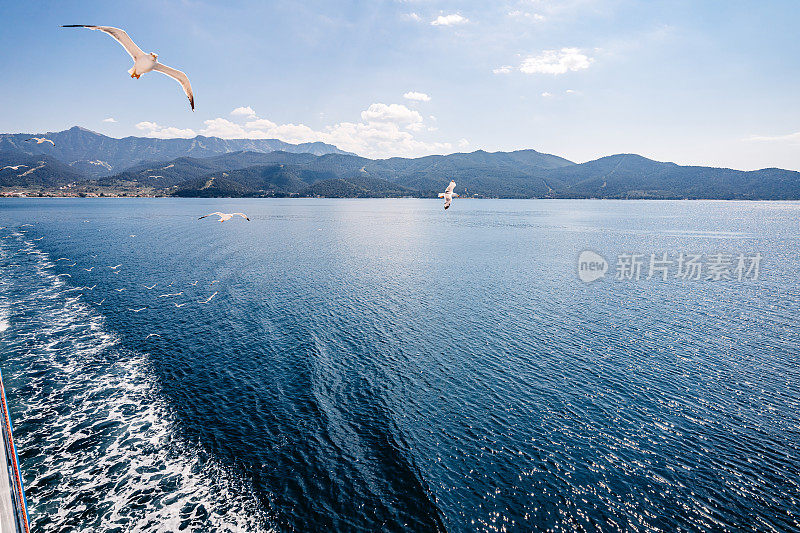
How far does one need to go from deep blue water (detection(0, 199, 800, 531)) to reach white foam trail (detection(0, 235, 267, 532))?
134 millimetres

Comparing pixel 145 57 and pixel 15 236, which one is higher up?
pixel 145 57

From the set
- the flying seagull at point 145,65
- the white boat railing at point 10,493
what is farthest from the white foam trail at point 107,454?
the flying seagull at point 145,65

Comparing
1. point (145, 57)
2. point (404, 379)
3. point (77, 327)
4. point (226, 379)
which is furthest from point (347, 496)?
point (77, 327)

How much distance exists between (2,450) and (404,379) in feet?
79.5

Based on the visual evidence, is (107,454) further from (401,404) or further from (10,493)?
(401,404)

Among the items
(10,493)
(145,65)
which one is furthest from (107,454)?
(145,65)

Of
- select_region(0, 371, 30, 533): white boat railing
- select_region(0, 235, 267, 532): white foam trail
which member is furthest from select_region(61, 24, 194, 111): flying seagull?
select_region(0, 235, 267, 532): white foam trail

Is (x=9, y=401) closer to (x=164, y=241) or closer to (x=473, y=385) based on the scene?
(x=473, y=385)

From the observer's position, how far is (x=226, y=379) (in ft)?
102

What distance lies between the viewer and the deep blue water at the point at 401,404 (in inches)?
766

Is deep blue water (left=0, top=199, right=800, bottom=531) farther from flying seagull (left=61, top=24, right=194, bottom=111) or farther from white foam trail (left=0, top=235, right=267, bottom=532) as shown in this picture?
flying seagull (left=61, top=24, right=194, bottom=111)

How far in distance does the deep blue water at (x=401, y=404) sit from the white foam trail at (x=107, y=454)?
0.13 metres

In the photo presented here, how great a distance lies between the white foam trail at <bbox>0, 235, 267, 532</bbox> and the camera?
1844 centimetres

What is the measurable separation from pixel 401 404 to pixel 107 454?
2001cm
